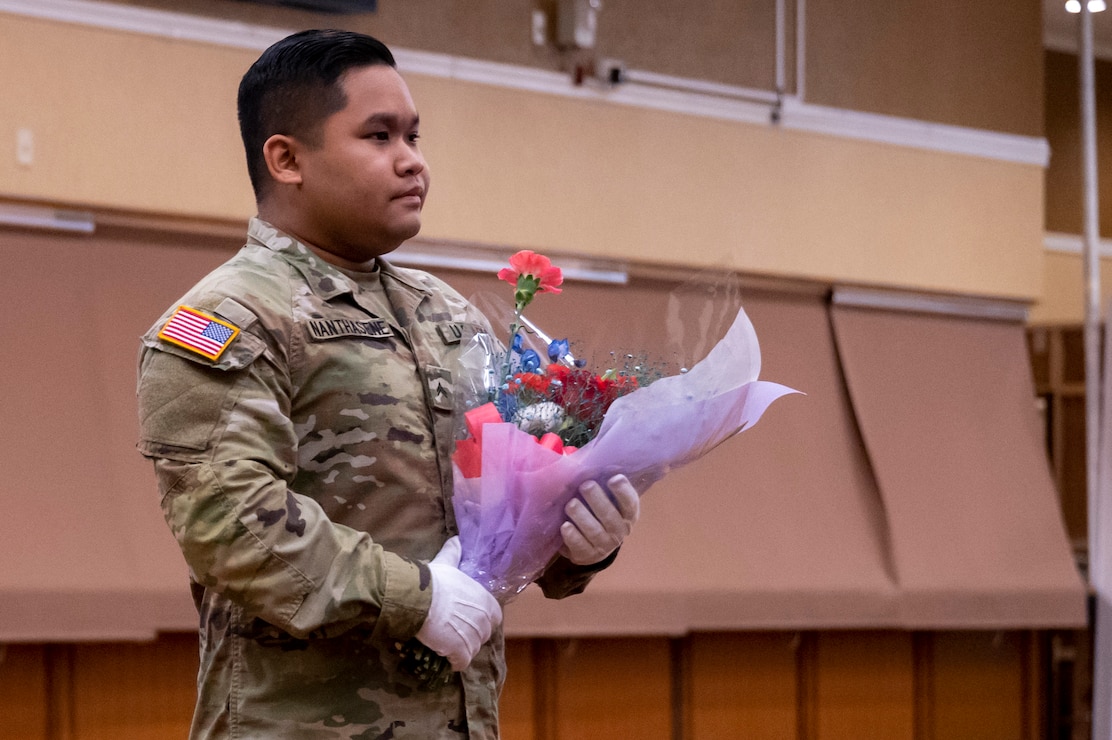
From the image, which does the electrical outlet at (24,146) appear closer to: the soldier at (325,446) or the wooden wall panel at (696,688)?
the wooden wall panel at (696,688)

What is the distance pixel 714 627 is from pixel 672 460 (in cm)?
379

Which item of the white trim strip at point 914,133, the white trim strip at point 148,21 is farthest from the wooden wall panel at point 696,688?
the white trim strip at point 914,133

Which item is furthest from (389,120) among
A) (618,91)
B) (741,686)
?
(741,686)

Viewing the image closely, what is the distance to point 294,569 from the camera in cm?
137

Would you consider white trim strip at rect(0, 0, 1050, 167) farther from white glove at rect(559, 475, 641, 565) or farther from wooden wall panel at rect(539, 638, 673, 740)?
white glove at rect(559, 475, 641, 565)

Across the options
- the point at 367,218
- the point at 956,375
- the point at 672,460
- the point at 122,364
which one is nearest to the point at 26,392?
the point at 122,364

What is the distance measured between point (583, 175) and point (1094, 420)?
293 centimetres

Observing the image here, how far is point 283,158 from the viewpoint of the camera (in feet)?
5.40

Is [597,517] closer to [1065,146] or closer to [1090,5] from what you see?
[1090,5]

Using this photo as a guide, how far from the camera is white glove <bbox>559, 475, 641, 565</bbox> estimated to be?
1.51 m

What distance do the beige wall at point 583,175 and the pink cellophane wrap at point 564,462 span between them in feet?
10.6

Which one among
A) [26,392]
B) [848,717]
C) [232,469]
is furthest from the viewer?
[848,717]

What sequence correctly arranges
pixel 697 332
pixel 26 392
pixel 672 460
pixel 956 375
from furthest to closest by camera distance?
1. pixel 956 375
2. pixel 26 392
3. pixel 697 332
4. pixel 672 460

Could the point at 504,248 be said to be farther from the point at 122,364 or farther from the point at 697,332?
the point at 697,332
